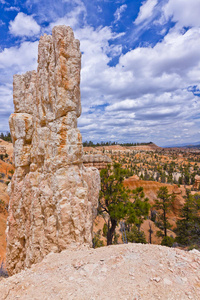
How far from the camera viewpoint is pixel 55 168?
6.02 meters

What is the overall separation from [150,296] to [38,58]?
8.93 metres

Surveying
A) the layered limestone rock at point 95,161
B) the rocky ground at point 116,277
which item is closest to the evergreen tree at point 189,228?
the layered limestone rock at point 95,161

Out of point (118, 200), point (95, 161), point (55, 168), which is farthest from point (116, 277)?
point (95, 161)

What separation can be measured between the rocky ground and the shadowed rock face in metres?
1.43

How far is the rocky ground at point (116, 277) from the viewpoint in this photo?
126 inches

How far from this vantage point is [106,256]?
4359 millimetres

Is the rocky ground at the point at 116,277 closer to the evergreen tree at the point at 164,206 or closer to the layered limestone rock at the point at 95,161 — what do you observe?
the layered limestone rock at the point at 95,161

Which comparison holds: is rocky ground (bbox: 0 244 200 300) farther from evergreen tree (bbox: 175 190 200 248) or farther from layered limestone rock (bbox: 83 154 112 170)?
evergreen tree (bbox: 175 190 200 248)

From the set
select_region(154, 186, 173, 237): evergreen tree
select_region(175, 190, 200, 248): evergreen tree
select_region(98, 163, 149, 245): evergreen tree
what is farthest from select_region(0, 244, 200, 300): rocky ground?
select_region(175, 190, 200, 248): evergreen tree

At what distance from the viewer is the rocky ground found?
10.5 ft

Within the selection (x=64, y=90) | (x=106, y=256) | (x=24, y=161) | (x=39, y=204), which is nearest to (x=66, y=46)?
(x=64, y=90)

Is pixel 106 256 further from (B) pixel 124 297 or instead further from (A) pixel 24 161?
(A) pixel 24 161

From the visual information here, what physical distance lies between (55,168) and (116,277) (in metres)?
3.79

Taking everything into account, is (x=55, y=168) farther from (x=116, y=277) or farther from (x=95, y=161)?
(x=95, y=161)
